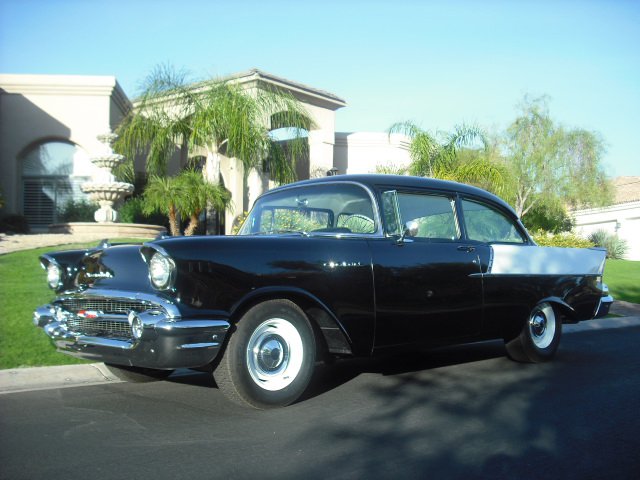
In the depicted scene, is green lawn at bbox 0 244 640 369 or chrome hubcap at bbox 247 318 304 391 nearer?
chrome hubcap at bbox 247 318 304 391

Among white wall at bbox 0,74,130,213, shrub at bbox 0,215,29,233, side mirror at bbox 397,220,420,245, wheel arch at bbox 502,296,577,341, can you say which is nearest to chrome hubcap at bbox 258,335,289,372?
side mirror at bbox 397,220,420,245

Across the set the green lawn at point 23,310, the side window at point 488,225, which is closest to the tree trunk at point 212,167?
the green lawn at point 23,310

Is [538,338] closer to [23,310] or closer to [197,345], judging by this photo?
[197,345]

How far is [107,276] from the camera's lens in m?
4.42

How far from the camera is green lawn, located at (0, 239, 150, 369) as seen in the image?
6035 mm

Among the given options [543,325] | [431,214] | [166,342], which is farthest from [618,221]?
[166,342]

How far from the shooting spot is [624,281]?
16.0m

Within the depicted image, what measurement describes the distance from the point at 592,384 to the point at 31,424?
4288 millimetres

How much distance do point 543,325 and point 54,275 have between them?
14.9ft

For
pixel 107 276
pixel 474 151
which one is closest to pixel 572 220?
pixel 474 151

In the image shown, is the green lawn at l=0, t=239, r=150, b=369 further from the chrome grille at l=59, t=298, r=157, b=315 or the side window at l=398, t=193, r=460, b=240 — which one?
the side window at l=398, t=193, r=460, b=240

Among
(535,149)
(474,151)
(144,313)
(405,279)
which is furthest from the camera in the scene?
(535,149)

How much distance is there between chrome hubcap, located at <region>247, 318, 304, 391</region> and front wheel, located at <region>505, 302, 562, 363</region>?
2646 mm

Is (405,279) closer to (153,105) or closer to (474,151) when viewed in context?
(153,105)
